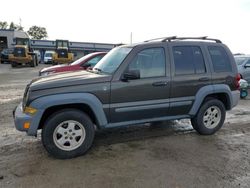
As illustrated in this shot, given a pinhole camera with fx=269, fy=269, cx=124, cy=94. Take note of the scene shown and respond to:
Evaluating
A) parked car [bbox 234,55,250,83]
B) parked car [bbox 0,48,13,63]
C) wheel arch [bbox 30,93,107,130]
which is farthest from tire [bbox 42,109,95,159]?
parked car [bbox 0,48,13,63]

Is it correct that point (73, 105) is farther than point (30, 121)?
Yes

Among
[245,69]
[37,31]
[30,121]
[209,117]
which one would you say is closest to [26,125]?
[30,121]

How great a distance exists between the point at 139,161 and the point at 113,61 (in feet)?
6.33

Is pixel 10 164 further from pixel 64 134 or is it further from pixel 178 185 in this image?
pixel 178 185

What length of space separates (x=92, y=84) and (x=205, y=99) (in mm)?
2528

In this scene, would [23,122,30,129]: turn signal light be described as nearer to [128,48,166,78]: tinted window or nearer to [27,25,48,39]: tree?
[128,48,166,78]: tinted window

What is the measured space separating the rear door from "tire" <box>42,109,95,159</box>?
1757mm

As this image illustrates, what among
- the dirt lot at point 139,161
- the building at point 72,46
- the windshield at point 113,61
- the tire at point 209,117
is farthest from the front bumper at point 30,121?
the building at point 72,46

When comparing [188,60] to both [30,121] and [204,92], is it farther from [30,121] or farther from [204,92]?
[30,121]

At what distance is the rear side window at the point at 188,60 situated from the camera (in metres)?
5.24

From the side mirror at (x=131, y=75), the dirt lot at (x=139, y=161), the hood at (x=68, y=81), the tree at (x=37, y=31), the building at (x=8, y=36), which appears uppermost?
the tree at (x=37, y=31)

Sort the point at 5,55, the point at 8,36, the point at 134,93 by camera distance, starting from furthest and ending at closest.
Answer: the point at 8,36
the point at 5,55
the point at 134,93

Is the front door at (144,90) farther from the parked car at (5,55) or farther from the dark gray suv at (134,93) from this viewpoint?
the parked car at (5,55)

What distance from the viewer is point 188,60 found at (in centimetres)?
537
